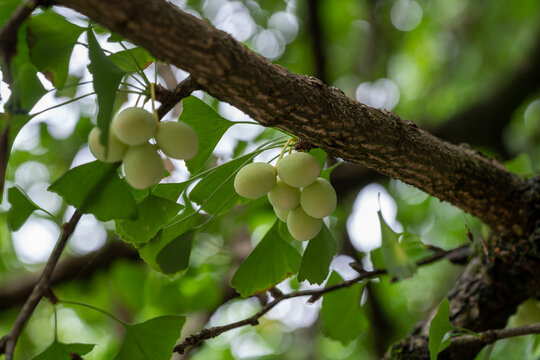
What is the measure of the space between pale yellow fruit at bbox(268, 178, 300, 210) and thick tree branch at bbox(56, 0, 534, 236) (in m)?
0.08

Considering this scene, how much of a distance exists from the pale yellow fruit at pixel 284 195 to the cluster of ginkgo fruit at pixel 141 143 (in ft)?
0.51

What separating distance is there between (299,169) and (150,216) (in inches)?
9.1

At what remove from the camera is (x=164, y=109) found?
2.12 feet

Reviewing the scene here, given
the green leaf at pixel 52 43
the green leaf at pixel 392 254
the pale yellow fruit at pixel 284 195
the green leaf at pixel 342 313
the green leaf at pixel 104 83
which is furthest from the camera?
the green leaf at pixel 342 313

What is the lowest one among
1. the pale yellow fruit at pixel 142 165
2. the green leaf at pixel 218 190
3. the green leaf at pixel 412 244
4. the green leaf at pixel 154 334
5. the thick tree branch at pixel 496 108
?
the green leaf at pixel 154 334

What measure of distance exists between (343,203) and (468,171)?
1150mm

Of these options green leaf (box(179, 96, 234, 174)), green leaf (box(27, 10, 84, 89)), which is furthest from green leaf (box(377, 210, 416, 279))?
green leaf (box(27, 10, 84, 89))

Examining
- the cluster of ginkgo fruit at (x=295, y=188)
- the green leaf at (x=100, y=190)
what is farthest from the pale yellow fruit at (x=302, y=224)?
the green leaf at (x=100, y=190)

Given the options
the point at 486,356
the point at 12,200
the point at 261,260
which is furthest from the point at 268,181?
the point at 486,356

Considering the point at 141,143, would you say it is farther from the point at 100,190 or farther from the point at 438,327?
the point at 438,327

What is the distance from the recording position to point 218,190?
0.80 m

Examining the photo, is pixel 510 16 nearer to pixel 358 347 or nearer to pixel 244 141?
pixel 244 141

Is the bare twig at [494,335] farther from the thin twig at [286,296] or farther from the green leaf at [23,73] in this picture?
the green leaf at [23,73]

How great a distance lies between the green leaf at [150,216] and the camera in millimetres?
701
